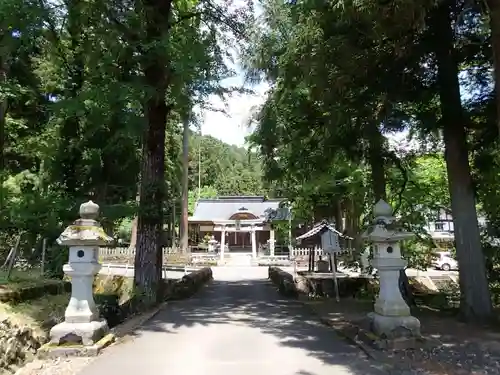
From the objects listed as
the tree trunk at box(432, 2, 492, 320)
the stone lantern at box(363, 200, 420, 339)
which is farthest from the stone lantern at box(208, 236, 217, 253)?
the stone lantern at box(363, 200, 420, 339)

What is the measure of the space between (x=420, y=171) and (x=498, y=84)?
12.3 m

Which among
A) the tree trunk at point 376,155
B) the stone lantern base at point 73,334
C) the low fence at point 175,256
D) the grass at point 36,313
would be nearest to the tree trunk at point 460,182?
the tree trunk at point 376,155

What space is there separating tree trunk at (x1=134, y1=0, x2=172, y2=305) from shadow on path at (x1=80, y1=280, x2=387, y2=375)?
125cm

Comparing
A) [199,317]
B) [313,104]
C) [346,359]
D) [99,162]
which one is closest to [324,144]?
[313,104]

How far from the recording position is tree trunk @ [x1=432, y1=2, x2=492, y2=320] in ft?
26.9

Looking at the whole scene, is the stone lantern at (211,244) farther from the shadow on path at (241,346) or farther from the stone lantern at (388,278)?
the stone lantern at (388,278)

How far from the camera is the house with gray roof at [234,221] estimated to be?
129ft

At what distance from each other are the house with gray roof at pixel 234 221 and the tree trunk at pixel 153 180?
2684cm

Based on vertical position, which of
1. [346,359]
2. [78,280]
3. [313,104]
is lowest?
[346,359]

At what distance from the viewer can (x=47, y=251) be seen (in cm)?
1469

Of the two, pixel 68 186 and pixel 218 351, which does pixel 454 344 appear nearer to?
pixel 218 351

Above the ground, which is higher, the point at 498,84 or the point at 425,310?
the point at 498,84

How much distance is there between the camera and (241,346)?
6660mm

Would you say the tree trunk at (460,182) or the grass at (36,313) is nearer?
the grass at (36,313)
